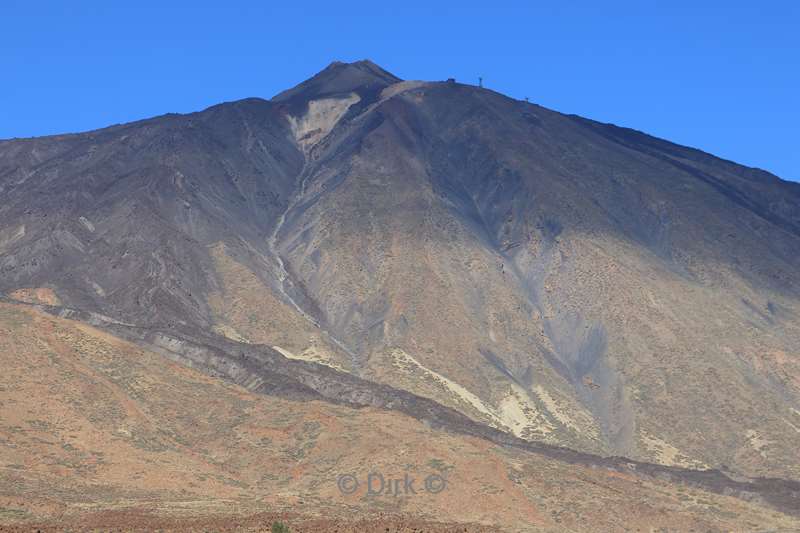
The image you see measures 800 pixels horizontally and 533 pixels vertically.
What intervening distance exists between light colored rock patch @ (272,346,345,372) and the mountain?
0.33m

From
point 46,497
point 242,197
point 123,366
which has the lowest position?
point 46,497

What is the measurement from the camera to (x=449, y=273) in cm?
14638

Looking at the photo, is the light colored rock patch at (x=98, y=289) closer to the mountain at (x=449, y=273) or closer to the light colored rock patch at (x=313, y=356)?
the mountain at (x=449, y=273)

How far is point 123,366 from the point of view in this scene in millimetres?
90375

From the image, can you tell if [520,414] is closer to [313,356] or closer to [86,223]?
[313,356]

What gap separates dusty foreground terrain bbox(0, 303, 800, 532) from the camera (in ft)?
221

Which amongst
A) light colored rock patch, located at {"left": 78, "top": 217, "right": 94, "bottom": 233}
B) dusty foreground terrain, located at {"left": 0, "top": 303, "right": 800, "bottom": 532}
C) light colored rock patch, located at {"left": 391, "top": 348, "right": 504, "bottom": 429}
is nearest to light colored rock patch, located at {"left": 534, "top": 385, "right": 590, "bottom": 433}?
light colored rock patch, located at {"left": 391, "top": 348, "right": 504, "bottom": 429}

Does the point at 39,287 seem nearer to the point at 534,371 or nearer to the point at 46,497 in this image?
the point at 534,371

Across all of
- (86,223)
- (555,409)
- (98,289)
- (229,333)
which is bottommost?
(555,409)

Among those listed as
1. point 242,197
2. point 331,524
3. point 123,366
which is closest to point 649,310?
point 242,197

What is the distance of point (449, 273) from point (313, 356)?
25383mm

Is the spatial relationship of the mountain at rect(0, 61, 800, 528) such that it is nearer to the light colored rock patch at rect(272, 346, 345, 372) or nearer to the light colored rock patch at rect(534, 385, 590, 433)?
the light colored rock patch at rect(534, 385, 590, 433)

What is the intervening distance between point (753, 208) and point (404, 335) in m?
67.7

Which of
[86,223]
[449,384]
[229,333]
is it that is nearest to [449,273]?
[449,384]
